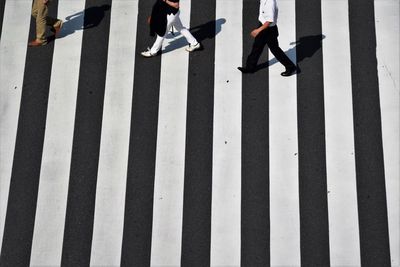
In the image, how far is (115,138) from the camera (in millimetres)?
8992

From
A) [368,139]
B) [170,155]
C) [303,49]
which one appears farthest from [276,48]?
[170,155]

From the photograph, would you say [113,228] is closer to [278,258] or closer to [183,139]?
[183,139]

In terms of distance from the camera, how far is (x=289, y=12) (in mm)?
9922

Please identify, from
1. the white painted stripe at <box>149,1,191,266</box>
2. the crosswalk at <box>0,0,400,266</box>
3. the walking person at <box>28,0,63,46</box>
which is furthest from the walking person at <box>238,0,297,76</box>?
the walking person at <box>28,0,63,46</box>

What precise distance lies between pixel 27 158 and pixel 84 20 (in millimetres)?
2466

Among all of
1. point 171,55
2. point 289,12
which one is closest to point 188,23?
point 171,55

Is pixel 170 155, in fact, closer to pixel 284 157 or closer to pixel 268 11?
pixel 284 157

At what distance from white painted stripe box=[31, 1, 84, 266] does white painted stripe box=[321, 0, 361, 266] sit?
12.0 ft

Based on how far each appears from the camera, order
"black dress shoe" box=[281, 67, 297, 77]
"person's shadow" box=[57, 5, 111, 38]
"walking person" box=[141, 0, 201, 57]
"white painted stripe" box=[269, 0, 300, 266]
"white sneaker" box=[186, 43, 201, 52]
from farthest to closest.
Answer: "person's shadow" box=[57, 5, 111, 38] → "white sneaker" box=[186, 43, 201, 52] → "black dress shoe" box=[281, 67, 297, 77] → "walking person" box=[141, 0, 201, 57] → "white painted stripe" box=[269, 0, 300, 266]

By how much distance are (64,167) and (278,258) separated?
3186mm

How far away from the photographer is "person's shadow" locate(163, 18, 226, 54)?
976 centimetres

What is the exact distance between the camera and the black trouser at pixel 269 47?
348 inches

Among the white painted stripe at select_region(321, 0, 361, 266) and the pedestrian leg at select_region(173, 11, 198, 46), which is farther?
the pedestrian leg at select_region(173, 11, 198, 46)

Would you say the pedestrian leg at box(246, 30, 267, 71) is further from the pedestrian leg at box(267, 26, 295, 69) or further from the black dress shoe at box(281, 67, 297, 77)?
the black dress shoe at box(281, 67, 297, 77)
